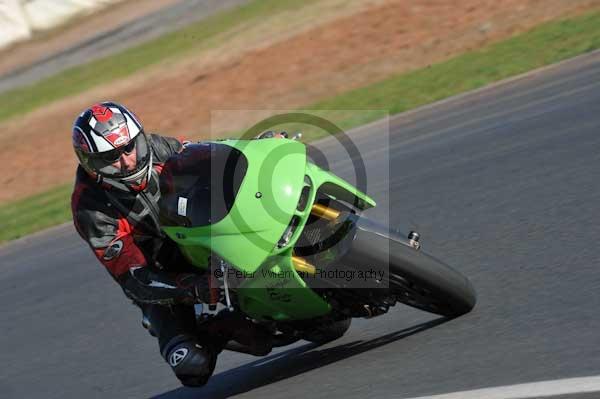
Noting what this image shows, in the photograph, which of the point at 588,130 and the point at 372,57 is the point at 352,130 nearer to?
the point at 588,130

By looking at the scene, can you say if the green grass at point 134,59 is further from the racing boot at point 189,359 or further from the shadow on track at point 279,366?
the racing boot at point 189,359

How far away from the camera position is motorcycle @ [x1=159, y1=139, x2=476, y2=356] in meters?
4.67

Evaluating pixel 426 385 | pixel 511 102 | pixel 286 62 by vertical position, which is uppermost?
pixel 426 385

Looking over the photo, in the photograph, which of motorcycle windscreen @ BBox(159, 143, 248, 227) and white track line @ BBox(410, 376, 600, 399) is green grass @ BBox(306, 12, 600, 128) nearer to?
motorcycle windscreen @ BBox(159, 143, 248, 227)

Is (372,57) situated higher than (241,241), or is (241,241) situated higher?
(241,241)

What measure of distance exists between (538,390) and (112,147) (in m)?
2.49

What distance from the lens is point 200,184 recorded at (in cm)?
494

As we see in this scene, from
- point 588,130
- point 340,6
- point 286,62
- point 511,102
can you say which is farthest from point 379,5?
point 588,130

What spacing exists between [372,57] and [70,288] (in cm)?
1029

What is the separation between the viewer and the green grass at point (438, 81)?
13.3 metres

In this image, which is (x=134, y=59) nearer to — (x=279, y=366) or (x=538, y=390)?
(x=279, y=366)

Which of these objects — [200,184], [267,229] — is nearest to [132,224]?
[200,184]

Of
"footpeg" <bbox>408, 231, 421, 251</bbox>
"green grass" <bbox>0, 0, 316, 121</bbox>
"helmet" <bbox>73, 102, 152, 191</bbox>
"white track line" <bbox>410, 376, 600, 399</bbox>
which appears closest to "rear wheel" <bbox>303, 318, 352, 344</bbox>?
"footpeg" <bbox>408, 231, 421, 251</bbox>

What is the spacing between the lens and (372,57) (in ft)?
59.7
